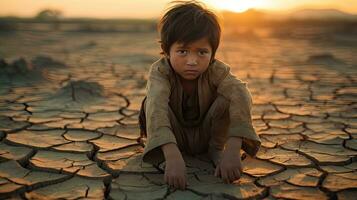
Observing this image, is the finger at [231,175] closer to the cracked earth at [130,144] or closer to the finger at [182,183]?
the cracked earth at [130,144]

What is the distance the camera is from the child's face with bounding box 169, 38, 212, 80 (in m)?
1.81

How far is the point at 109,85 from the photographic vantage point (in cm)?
447

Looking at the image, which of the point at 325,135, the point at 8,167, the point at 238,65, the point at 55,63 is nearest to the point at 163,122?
the point at 8,167

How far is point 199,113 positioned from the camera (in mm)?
2057

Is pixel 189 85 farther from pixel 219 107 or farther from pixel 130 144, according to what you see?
pixel 130 144

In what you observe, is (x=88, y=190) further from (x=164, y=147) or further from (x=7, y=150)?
(x=7, y=150)

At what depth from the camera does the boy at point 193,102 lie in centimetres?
176

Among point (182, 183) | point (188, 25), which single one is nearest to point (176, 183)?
point (182, 183)

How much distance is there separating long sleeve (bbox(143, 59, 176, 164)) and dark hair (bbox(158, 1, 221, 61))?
0.58ft

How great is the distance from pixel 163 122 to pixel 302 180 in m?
0.74

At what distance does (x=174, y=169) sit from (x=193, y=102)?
458 millimetres

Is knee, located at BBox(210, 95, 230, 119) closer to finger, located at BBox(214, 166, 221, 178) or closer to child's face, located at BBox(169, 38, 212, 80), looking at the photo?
child's face, located at BBox(169, 38, 212, 80)

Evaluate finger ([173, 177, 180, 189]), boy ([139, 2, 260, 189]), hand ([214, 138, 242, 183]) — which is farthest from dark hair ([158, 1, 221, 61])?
finger ([173, 177, 180, 189])

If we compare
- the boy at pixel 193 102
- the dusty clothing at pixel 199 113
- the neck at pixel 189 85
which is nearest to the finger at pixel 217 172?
the boy at pixel 193 102
